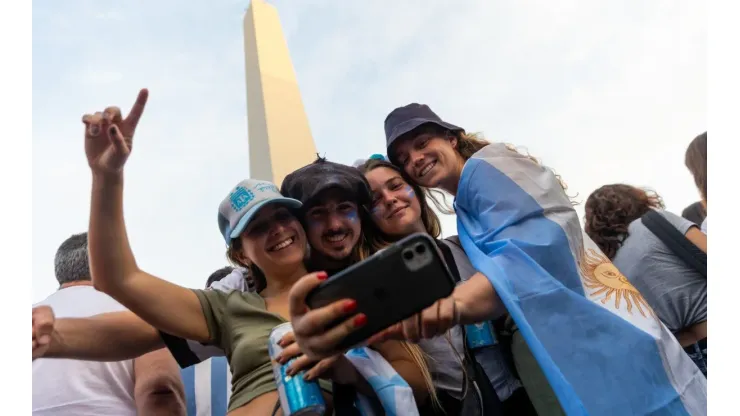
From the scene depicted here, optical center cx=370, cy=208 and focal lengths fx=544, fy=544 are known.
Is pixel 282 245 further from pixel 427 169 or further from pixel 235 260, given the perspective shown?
pixel 427 169

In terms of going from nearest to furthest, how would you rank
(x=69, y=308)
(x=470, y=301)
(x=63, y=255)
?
(x=470, y=301) < (x=69, y=308) < (x=63, y=255)

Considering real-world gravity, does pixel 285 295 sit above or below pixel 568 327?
above

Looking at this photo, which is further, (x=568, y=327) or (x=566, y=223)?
(x=566, y=223)

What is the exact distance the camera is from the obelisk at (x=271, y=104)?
586cm

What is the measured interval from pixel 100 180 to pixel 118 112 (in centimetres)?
13

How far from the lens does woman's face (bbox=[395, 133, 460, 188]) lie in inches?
62.5

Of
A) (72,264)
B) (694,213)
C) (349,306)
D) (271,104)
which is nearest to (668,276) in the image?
(694,213)

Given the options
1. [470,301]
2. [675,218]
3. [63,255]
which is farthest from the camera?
[675,218]

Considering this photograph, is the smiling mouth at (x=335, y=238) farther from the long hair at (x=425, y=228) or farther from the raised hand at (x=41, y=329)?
the raised hand at (x=41, y=329)

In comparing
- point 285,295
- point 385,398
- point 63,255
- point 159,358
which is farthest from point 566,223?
point 63,255

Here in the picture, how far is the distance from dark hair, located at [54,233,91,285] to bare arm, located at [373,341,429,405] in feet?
3.53

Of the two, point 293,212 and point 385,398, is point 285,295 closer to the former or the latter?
point 293,212

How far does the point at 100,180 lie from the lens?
0.99m

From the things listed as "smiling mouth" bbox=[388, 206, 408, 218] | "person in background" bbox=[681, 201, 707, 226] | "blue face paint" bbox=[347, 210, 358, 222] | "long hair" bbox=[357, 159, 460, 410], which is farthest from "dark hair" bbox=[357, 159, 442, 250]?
"person in background" bbox=[681, 201, 707, 226]
